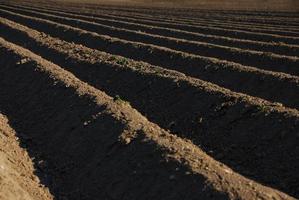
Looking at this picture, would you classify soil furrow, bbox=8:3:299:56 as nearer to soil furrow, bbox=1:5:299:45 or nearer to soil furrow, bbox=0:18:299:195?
soil furrow, bbox=1:5:299:45

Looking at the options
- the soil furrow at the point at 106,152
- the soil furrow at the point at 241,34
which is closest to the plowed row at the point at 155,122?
the soil furrow at the point at 106,152

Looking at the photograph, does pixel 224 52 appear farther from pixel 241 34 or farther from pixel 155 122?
pixel 155 122

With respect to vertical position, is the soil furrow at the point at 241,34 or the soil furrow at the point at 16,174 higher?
the soil furrow at the point at 16,174

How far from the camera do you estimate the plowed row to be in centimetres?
920

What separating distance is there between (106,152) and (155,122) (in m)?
2.75

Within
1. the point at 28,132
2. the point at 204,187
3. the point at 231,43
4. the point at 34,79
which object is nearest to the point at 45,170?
the point at 28,132

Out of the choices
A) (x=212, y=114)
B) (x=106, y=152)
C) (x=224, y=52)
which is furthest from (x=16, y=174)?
(x=224, y=52)

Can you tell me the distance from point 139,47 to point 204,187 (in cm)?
1275

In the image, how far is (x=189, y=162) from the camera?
29.8 feet

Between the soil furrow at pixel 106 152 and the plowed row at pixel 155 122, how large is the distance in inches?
0.9

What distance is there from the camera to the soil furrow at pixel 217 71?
1446 centimetres

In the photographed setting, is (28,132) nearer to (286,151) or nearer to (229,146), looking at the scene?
(229,146)

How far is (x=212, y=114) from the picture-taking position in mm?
12820

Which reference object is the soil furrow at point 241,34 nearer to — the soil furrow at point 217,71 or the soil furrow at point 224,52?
the soil furrow at point 224,52
